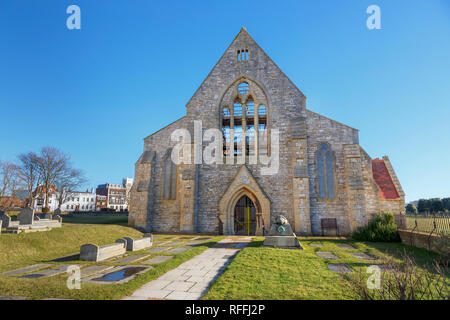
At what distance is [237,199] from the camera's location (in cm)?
1675

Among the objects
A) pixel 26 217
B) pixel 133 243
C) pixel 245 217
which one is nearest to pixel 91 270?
pixel 133 243

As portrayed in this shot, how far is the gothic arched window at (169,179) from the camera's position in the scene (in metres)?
18.0

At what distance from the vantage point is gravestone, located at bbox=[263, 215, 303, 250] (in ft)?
33.9

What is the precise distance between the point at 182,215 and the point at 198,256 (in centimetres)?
810

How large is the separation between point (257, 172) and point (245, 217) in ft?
11.4

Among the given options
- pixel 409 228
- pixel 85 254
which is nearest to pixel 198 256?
pixel 85 254

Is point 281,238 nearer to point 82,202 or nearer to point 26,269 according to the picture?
point 26,269

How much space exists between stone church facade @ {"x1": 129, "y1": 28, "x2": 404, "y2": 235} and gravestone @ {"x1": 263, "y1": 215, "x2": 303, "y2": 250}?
4753 mm

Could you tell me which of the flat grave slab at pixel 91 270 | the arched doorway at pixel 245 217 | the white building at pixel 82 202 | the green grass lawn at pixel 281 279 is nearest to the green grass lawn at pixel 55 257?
the flat grave slab at pixel 91 270

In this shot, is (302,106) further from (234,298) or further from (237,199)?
(234,298)

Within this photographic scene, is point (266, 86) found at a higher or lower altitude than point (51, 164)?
higher

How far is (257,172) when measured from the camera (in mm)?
16750

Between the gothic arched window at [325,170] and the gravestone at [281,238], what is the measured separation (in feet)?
21.1

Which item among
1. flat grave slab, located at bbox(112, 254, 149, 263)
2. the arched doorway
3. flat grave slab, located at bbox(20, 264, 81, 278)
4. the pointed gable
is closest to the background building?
the pointed gable
